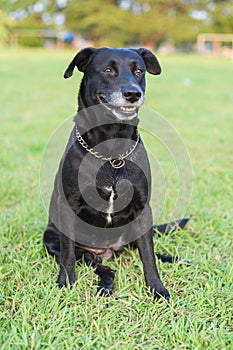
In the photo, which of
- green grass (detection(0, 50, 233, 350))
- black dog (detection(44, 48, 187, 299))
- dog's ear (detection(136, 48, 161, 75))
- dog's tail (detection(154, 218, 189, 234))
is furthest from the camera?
dog's tail (detection(154, 218, 189, 234))

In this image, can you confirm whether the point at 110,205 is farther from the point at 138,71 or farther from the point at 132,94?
the point at 138,71

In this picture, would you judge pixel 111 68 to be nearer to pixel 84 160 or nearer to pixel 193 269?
pixel 84 160

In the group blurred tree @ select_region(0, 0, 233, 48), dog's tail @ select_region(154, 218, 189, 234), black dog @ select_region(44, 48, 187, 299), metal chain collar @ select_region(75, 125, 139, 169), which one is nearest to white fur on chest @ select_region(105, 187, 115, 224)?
black dog @ select_region(44, 48, 187, 299)

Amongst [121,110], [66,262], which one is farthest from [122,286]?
[121,110]

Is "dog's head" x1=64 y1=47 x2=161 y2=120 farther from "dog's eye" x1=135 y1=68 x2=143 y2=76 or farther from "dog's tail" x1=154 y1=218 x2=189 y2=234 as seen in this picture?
"dog's tail" x1=154 y1=218 x2=189 y2=234

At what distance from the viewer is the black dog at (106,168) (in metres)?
2.31

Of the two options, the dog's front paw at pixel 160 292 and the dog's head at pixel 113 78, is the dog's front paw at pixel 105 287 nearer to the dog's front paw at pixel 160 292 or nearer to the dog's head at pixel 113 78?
the dog's front paw at pixel 160 292

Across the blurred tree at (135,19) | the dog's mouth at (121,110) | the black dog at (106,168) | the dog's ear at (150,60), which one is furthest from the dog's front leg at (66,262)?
the blurred tree at (135,19)

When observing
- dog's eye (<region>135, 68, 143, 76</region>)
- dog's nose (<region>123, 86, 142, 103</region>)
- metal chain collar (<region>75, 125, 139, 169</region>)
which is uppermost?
dog's eye (<region>135, 68, 143, 76</region>)

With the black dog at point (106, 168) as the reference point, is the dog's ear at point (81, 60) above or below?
above

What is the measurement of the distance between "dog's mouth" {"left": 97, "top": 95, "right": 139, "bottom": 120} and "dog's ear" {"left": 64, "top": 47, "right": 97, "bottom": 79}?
24 cm

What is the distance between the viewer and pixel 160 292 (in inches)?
88.4

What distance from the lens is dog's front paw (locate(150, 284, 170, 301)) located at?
7.25 ft

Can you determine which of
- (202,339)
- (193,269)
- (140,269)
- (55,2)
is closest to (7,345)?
(202,339)
